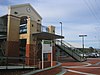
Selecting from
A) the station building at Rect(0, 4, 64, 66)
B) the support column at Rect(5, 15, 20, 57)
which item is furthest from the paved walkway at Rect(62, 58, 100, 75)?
the support column at Rect(5, 15, 20, 57)

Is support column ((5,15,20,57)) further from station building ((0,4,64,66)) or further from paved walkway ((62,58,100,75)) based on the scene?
paved walkway ((62,58,100,75))

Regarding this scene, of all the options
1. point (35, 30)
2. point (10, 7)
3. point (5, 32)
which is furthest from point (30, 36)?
point (10, 7)

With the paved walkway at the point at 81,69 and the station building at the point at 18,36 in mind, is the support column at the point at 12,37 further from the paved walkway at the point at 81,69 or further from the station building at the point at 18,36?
the paved walkway at the point at 81,69

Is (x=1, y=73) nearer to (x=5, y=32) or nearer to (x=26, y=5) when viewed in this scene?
(x=5, y=32)

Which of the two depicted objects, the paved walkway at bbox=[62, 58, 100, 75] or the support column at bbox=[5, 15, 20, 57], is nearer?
the paved walkway at bbox=[62, 58, 100, 75]

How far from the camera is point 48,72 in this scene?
19.1 m

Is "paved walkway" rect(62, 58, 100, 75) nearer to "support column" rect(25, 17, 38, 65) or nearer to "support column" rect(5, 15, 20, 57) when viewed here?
"support column" rect(25, 17, 38, 65)

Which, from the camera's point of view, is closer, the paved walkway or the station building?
the paved walkway

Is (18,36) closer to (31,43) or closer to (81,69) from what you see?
(31,43)

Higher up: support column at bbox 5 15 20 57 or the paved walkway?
support column at bbox 5 15 20 57

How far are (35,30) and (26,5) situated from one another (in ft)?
Result: 29.5

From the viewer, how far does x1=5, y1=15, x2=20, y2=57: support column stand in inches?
1499

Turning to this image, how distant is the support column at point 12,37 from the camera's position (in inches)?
1499

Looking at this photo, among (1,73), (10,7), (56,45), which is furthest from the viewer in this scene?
(56,45)
